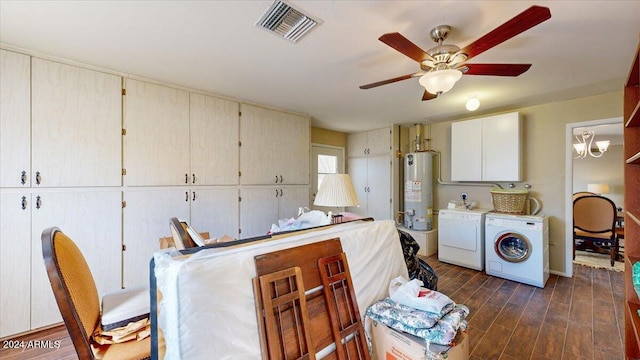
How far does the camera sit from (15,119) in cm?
205

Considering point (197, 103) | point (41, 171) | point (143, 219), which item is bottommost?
point (143, 219)

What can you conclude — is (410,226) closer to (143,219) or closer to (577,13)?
(577,13)

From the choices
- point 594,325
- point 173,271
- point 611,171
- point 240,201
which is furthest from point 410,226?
point 611,171

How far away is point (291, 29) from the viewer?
1776 millimetres

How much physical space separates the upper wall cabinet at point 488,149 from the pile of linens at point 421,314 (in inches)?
114

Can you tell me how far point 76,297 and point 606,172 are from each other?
31.5ft

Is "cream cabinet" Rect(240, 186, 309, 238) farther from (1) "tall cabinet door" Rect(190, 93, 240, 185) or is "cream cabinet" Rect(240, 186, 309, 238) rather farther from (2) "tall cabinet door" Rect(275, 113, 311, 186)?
(1) "tall cabinet door" Rect(190, 93, 240, 185)

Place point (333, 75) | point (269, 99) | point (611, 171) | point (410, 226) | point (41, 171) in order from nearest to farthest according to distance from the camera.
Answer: point (41, 171), point (333, 75), point (269, 99), point (410, 226), point (611, 171)

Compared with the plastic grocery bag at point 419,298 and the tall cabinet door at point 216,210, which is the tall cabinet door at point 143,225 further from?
the plastic grocery bag at point 419,298

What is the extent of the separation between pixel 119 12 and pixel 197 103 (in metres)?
1.41

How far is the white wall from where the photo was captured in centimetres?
590

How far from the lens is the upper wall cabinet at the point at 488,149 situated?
11.3ft

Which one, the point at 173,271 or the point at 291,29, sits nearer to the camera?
the point at 173,271

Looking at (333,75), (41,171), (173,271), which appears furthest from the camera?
(333,75)
